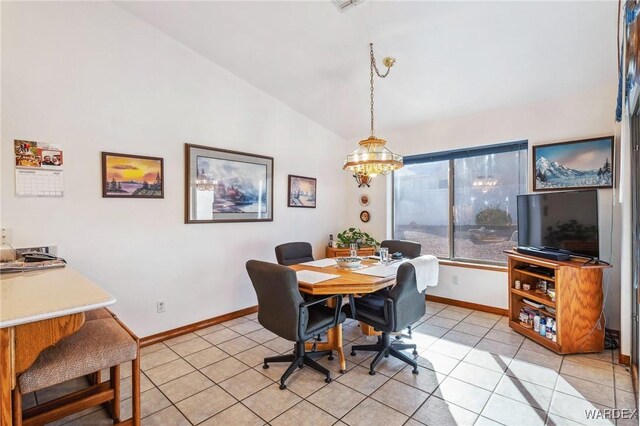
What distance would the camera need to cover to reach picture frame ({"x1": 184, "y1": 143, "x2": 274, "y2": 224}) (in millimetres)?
3332

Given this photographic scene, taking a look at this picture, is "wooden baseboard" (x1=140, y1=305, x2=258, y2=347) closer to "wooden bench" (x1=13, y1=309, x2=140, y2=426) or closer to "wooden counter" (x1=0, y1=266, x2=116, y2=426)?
"wooden bench" (x1=13, y1=309, x2=140, y2=426)

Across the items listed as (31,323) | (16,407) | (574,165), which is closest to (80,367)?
(16,407)

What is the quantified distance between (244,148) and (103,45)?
1.62 m

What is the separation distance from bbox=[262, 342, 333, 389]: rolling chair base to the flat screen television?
2.46 metres

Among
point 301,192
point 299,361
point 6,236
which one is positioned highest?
point 301,192

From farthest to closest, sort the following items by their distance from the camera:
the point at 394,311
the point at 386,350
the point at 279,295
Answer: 1. the point at 386,350
2. the point at 394,311
3. the point at 279,295

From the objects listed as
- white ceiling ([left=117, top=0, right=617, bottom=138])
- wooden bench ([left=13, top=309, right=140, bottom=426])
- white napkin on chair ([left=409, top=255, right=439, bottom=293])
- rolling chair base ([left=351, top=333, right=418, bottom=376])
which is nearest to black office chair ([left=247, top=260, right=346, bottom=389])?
rolling chair base ([left=351, top=333, right=418, bottom=376])

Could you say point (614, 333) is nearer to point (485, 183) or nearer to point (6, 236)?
point (485, 183)

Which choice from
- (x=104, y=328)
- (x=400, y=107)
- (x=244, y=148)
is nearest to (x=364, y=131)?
(x=400, y=107)

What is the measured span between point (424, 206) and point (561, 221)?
6.10ft

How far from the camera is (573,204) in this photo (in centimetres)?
288

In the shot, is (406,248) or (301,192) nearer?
(406,248)

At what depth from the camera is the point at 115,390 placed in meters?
1.83

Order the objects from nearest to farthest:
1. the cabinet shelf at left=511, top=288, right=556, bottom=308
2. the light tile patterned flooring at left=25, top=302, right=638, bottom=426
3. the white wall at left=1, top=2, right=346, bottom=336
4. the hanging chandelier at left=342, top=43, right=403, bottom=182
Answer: the light tile patterned flooring at left=25, top=302, right=638, bottom=426, the white wall at left=1, top=2, right=346, bottom=336, the hanging chandelier at left=342, top=43, right=403, bottom=182, the cabinet shelf at left=511, top=288, right=556, bottom=308
